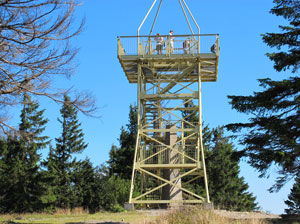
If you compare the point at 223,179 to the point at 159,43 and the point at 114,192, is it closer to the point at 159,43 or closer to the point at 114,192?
the point at 114,192

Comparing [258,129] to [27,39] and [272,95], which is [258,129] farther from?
[27,39]

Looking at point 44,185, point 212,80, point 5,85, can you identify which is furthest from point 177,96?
point 44,185

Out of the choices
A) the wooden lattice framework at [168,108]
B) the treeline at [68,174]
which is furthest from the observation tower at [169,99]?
the treeline at [68,174]

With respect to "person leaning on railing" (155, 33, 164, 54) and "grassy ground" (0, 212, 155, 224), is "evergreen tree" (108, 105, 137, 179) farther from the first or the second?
"grassy ground" (0, 212, 155, 224)

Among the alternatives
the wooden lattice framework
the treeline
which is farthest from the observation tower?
the treeline

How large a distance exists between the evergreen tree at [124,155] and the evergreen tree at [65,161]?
3.95 m

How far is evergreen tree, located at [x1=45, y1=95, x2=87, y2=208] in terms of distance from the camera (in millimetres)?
41812

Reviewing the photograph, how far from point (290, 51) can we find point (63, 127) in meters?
35.2

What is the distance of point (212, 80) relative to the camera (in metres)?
26.3

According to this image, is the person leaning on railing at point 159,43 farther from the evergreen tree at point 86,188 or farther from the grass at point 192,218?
the evergreen tree at point 86,188

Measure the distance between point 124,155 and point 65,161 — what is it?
6.52 metres

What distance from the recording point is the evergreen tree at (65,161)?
41812 mm

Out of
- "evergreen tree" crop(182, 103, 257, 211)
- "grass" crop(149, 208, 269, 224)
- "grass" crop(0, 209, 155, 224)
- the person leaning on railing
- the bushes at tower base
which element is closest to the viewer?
"grass" crop(149, 208, 269, 224)

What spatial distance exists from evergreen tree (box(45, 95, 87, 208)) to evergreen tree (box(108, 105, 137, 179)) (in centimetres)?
395
